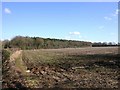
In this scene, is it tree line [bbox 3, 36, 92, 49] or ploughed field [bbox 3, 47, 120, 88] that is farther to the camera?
tree line [bbox 3, 36, 92, 49]

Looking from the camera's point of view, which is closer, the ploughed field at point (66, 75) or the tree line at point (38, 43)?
the ploughed field at point (66, 75)

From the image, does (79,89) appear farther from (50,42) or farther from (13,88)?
(50,42)

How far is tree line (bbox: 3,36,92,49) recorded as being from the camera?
123 meters

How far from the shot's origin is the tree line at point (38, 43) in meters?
123

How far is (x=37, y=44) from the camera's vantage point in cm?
13988

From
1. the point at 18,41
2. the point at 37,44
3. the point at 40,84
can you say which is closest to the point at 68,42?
the point at 37,44

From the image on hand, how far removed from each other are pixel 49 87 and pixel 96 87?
2467 mm

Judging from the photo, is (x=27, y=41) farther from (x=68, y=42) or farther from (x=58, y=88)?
(x=58, y=88)

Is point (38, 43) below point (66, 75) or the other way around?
the other way around

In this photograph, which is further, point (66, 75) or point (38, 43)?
point (38, 43)

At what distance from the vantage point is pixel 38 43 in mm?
141000

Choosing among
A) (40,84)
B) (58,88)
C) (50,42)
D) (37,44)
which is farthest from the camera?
(50,42)

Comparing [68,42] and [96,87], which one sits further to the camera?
[68,42]

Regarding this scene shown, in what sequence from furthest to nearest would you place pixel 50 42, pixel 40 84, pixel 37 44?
1. pixel 50 42
2. pixel 37 44
3. pixel 40 84
